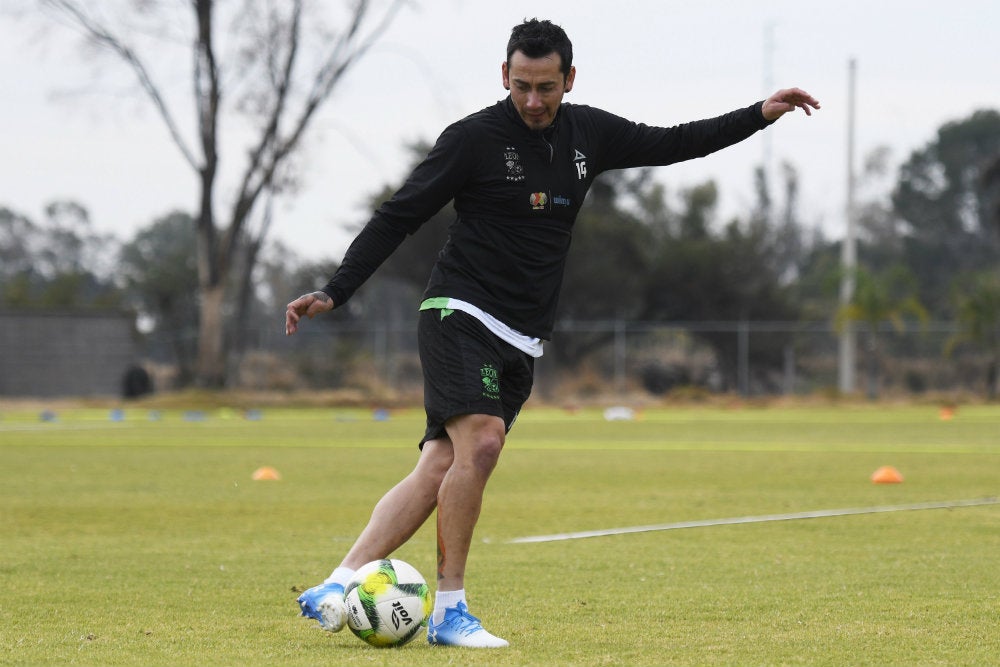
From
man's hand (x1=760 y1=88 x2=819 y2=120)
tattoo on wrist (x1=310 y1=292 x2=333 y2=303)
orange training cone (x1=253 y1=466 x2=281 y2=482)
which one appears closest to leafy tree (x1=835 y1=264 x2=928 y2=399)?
orange training cone (x1=253 y1=466 x2=281 y2=482)

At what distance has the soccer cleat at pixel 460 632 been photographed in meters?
4.79

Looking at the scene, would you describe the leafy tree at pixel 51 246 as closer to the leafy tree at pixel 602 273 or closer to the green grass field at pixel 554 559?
the leafy tree at pixel 602 273

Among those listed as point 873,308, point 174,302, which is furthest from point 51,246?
point 873,308

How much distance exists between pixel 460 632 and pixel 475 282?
1197mm

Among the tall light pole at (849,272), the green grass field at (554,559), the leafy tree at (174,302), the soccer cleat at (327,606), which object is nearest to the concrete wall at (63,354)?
the leafy tree at (174,302)

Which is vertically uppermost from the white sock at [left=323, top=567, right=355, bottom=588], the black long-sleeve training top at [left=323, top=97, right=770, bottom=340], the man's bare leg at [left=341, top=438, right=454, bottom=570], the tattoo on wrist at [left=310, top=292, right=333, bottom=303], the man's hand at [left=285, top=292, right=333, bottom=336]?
the black long-sleeve training top at [left=323, top=97, right=770, bottom=340]

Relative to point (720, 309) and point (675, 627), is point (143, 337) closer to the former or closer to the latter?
point (720, 309)

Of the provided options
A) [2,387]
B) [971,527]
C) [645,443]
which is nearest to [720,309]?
[2,387]

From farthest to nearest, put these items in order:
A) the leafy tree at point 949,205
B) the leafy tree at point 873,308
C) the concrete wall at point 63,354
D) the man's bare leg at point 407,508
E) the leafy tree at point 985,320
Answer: the leafy tree at point 949,205 < the concrete wall at point 63,354 < the leafy tree at point 873,308 < the leafy tree at point 985,320 < the man's bare leg at point 407,508

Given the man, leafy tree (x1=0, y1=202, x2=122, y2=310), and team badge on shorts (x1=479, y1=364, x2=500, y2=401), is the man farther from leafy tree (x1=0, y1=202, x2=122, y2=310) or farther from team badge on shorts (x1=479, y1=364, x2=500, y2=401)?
leafy tree (x1=0, y1=202, x2=122, y2=310)

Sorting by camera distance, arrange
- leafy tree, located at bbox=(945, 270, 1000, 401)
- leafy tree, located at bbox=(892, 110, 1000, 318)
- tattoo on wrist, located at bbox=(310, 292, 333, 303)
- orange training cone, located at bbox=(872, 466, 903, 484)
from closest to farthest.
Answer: tattoo on wrist, located at bbox=(310, 292, 333, 303), orange training cone, located at bbox=(872, 466, 903, 484), leafy tree, located at bbox=(945, 270, 1000, 401), leafy tree, located at bbox=(892, 110, 1000, 318)

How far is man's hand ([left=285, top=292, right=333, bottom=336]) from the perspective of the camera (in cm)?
481

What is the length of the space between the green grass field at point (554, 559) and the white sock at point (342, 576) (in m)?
0.20

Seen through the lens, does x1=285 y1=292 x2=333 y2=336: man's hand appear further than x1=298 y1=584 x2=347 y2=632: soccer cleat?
No
